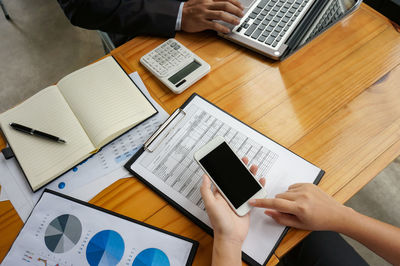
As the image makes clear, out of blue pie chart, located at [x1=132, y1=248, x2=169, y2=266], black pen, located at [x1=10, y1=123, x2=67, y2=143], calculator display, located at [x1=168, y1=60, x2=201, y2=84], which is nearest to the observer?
blue pie chart, located at [x1=132, y1=248, x2=169, y2=266]

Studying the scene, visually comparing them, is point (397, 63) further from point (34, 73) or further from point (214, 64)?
point (34, 73)

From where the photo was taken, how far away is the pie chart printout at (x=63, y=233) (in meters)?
0.56

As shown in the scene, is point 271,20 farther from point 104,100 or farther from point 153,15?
point 104,100

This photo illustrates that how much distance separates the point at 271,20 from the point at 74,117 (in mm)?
622

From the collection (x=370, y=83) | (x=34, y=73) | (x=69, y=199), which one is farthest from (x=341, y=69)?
(x=34, y=73)

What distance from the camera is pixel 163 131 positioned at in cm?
68

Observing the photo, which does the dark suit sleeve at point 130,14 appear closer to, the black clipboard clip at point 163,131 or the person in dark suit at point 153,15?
the person in dark suit at point 153,15

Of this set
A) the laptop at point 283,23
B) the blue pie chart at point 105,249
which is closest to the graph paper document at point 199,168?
the blue pie chart at point 105,249

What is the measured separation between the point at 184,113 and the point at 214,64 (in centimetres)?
19

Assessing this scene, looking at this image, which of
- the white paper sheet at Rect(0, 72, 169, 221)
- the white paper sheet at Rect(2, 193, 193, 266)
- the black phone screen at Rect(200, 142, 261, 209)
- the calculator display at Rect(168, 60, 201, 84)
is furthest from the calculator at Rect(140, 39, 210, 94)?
the white paper sheet at Rect(2, 193, 193, 266)

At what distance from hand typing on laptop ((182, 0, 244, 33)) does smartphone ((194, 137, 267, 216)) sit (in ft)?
1.31

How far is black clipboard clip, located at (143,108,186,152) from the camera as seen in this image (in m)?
0.67

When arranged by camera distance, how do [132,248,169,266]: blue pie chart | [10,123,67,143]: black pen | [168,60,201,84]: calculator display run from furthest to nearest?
[168,60,201,84]: calculator display → [10,123,67,143]: black pen → [132,248,169,266]: blue pie chart

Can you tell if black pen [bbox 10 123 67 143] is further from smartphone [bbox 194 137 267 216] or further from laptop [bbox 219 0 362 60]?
laptop [bbox 219 0 362 60]
